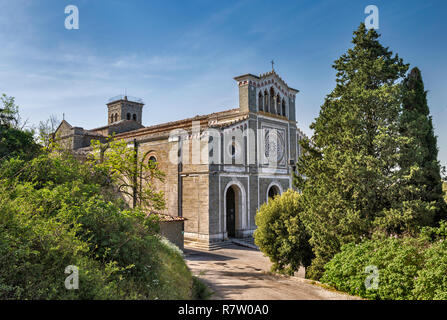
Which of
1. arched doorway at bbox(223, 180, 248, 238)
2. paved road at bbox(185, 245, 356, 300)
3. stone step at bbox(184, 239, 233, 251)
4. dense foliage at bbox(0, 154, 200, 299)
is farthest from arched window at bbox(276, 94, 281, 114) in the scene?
dense foliage at bbox(0, 154, 200, 299)

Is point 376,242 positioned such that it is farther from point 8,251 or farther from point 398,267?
point 8,251

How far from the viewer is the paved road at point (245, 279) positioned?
9.95 metres

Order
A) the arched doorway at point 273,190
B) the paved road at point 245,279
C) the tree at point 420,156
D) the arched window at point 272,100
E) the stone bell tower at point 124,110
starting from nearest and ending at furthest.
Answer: the paved road at point 245,279 < the tree at point 420,156 < the arched doorway at point 273,190 < the arched window at point 272,100 < the stone bell tower at point 124,110

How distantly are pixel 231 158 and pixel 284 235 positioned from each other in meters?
10.2

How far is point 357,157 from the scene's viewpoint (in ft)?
37.8

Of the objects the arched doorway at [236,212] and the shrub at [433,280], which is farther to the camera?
the arched doorway at [236,212]

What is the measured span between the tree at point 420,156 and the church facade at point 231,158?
1289 cm

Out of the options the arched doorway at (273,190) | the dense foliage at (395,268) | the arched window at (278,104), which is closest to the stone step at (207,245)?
the arched doorway at (273,190)

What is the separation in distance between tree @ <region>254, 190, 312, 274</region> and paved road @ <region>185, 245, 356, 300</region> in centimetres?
77

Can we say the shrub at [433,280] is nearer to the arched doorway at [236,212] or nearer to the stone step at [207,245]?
the stone step at [207,245]

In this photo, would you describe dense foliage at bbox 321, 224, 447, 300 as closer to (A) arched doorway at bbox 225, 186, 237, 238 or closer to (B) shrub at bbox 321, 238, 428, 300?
(B) shrub at bbox 321, 238, 428, 300

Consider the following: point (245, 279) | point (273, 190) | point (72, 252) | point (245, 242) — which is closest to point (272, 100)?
point (273, 190)

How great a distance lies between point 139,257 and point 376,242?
7684 mm
